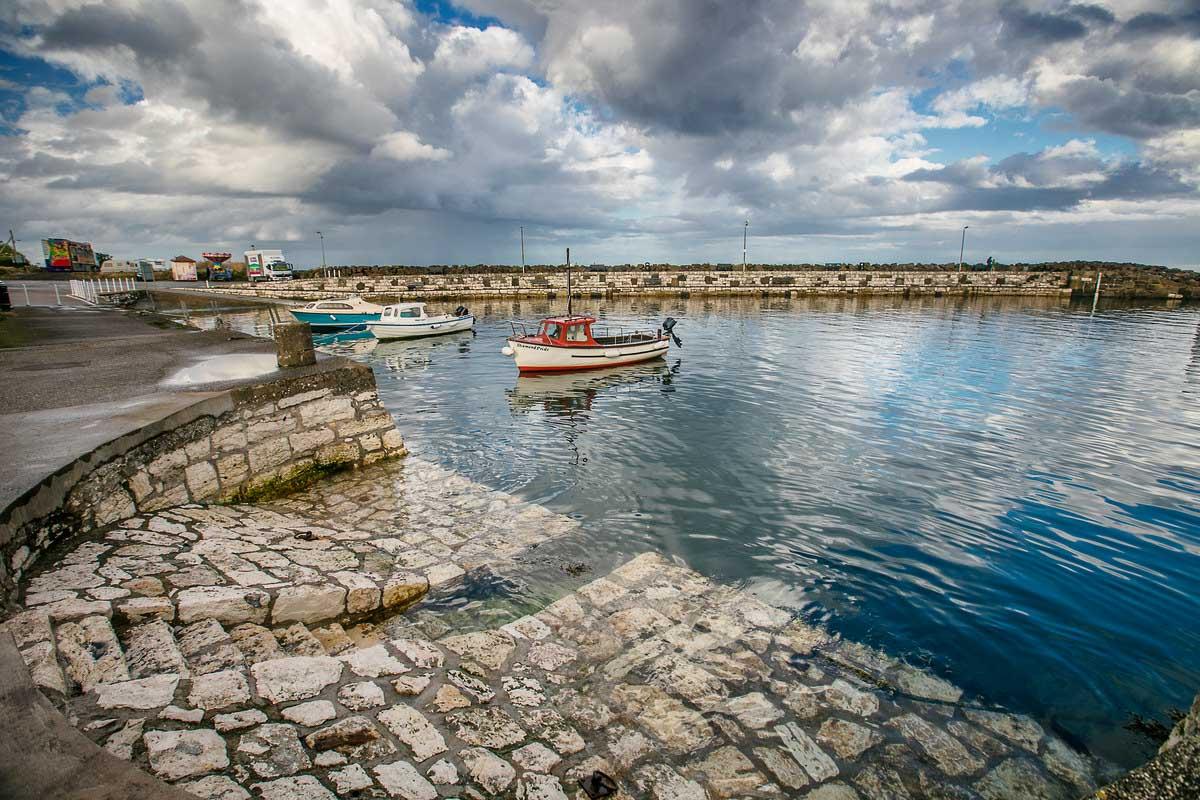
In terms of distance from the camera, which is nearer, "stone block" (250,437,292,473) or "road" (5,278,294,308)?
"stone block" (250,437,292,473)

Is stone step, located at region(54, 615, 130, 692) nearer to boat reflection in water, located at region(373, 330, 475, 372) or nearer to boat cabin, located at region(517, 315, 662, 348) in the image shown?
boat cabin, located at region(517, 315, 662, 348)

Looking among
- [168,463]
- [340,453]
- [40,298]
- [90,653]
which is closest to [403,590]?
[90,653]

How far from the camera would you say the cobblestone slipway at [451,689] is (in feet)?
9.68

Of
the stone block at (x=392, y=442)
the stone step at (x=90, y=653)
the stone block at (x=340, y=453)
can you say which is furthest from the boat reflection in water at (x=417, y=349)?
the stone step at (x=90, y=653)

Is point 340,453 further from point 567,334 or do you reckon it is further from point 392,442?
point 567,334

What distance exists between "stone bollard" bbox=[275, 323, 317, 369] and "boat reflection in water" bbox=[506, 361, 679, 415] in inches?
300

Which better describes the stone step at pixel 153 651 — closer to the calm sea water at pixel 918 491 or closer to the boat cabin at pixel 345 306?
the calm sea water at pixel 918 491

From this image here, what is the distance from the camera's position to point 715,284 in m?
73.6

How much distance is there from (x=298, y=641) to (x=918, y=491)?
9.90 m

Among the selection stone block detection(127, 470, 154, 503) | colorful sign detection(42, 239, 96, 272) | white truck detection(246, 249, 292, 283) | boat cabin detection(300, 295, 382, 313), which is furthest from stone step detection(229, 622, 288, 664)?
colorful sign detection(42, 239, 96, 272)

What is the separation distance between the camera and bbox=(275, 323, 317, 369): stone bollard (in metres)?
9.05

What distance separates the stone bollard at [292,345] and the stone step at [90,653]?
617cm

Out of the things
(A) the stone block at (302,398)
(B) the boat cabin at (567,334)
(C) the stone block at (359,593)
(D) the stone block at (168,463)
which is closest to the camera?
(C) the stone block at (359,593)

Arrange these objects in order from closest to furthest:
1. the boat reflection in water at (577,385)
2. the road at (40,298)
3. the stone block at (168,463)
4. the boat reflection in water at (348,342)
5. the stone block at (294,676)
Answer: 1. the stone block at (294,676)
2. the stone block at (168,463)
3. the boat reflection in water at (577,385)
4. the road at (40,298)
5. the boat reflection in water at (348,342)
